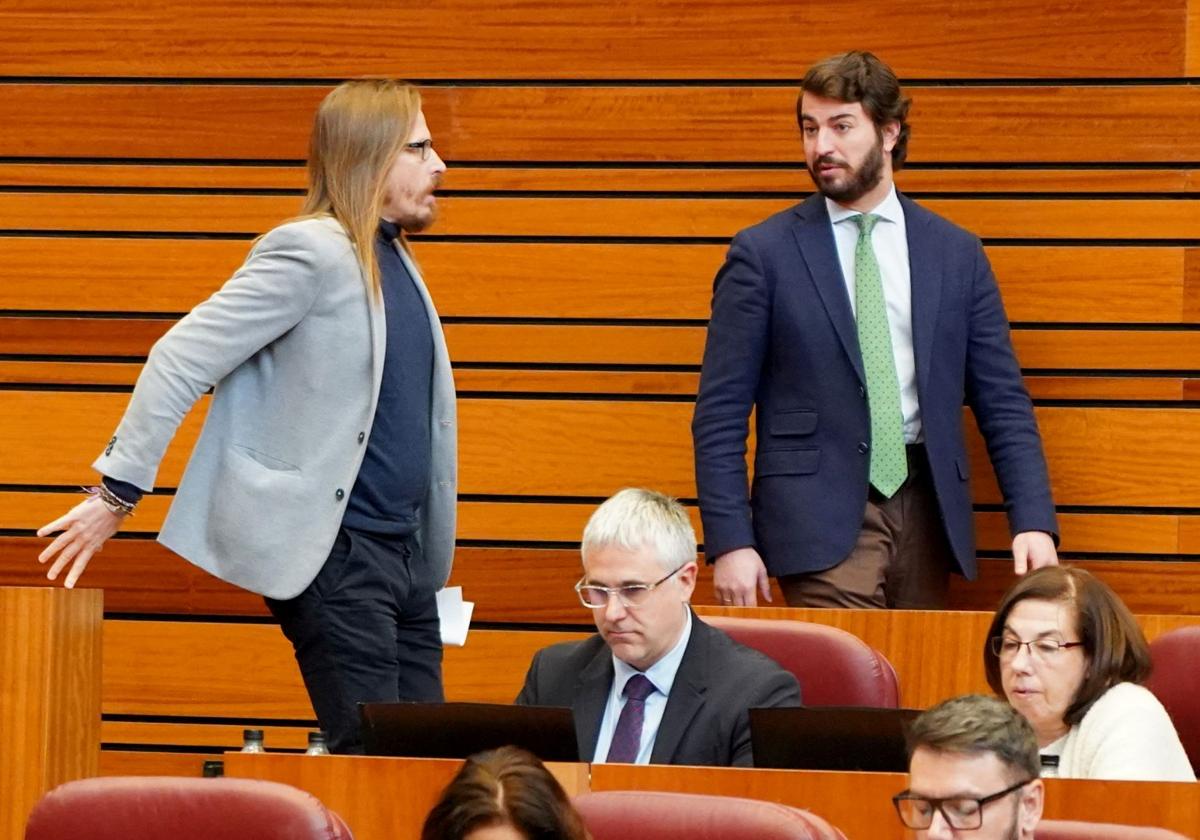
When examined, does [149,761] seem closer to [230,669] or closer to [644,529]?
[230,669]

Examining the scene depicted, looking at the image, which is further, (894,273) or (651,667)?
(894,273)

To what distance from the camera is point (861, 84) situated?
4.48m

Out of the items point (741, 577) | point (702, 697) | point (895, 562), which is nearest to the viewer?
point (702, 697)

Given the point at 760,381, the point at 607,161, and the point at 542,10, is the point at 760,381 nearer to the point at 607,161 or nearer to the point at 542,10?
the point at 607,161

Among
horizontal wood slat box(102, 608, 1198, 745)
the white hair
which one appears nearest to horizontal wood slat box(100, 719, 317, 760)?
horizontal wood slat box(102, 608, 1198, 745)

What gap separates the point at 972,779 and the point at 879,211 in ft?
7.69

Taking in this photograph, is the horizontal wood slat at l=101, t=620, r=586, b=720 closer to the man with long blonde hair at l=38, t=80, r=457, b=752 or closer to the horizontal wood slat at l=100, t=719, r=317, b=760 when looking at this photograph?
the horizontal wood slat at l=100, t=719, r=317, b=760

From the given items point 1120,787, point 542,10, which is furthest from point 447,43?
point 1120,787

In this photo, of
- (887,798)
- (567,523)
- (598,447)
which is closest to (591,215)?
(598,447)

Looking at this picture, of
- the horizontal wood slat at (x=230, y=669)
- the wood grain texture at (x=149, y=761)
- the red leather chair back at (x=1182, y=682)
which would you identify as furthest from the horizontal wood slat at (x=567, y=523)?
the red leather chair back at (x=1182, y=682)

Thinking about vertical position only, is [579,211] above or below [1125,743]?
above

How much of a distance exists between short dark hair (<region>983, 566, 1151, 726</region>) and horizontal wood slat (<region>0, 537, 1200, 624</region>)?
1.54 m

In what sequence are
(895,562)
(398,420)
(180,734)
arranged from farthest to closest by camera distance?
1. (180,734)
2. (895,562)
3. (398,420)

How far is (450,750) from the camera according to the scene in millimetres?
2809
